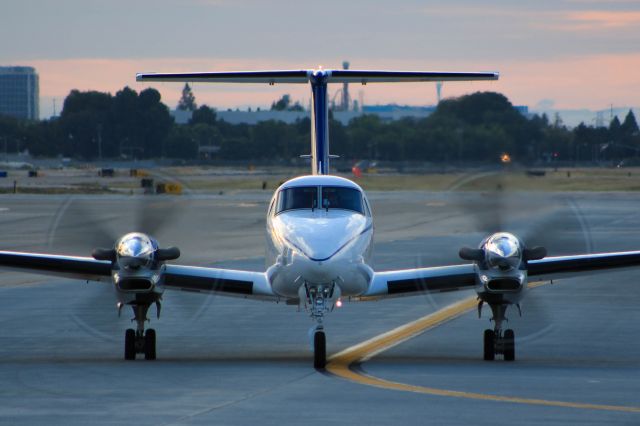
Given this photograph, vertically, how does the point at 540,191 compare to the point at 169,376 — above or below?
above

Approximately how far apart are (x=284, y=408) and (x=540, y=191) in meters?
10.8

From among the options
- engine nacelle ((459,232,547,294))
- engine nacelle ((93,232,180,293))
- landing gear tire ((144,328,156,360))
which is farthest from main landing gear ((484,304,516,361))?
landing gear tire ((144,328,156,360))

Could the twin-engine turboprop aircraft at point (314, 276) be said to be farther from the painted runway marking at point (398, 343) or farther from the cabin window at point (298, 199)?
the painted runway marking at point (398, 343)

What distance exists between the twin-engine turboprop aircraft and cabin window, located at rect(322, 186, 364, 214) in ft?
0.05

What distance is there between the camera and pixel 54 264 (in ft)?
58.1

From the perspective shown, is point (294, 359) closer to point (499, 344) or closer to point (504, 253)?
point (499, 344)

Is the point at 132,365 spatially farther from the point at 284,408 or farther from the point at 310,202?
the point at 284,408

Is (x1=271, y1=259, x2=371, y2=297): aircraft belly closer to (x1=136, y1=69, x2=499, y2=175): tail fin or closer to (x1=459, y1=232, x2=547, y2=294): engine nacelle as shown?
(x1=459, y1=232, x2=547, y2=294): engine nacelle

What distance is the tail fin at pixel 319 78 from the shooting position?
2039 centimetres

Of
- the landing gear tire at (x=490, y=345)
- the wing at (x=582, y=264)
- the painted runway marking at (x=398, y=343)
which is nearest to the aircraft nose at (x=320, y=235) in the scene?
the painted runway marking at (x=398, y=343)

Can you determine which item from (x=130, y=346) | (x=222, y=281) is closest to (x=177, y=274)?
(x=222, y=281)

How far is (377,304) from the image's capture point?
1001 inches

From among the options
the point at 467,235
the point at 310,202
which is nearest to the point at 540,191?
the point at 310,202

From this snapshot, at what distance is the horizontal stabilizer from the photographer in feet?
66.7
